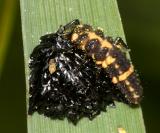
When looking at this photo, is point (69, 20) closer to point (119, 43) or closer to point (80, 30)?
point (80, 30)

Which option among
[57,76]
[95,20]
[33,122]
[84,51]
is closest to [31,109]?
[33,122]

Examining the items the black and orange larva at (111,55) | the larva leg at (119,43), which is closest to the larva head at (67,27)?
the black and orange larva at (111,55)

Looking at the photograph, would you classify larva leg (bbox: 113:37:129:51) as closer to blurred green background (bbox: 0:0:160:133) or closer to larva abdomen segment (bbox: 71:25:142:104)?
larva abdomen segment (bbox: 71:25:142:104)

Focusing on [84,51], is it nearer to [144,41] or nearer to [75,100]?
[75,100]

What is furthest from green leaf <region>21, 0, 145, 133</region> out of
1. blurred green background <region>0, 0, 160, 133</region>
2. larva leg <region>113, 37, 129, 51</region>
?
blurred green background <region>0, 0, 160, 133</region>

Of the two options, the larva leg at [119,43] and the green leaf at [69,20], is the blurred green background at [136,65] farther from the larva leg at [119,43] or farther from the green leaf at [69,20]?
the larva leg at [119,43]
